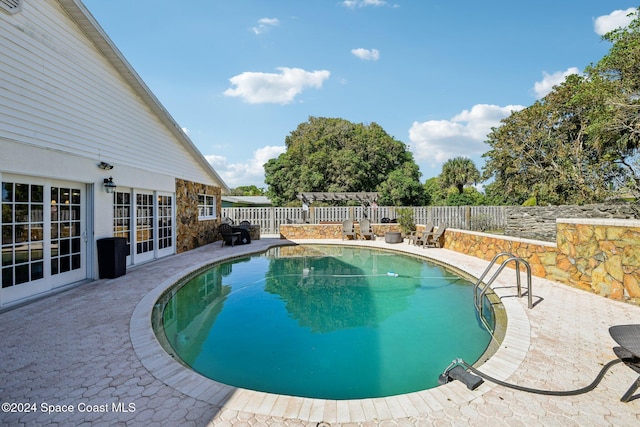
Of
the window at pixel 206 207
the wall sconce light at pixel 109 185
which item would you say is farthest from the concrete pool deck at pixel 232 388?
the window at pixel 206 207

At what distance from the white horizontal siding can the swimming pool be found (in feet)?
12.2

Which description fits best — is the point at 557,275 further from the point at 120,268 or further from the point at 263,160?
the point at 263,160

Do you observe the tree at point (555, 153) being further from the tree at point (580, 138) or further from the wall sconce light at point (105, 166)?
the wall sconce light at point (105, 166)

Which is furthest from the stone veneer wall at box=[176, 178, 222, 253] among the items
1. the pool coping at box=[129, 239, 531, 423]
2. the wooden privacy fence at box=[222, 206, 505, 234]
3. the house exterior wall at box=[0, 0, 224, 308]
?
the pool coping at box=[129, 239, 531, 423]

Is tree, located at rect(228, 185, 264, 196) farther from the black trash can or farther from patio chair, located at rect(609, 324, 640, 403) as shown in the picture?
patio chair, located at rect(609, 324, 640, 403)

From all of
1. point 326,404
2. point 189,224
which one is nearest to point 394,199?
point 189,224

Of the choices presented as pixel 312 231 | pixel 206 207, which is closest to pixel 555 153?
pixel 312 231

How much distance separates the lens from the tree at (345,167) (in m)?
26.3

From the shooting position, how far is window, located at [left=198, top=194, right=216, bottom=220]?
1259 cm

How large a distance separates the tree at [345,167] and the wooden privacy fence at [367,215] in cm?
761

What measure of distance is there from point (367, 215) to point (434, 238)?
573cm

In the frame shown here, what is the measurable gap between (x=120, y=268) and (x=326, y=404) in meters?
6.41

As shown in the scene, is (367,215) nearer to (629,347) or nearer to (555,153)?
(555,153)

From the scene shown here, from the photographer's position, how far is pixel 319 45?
1079 centimetres
